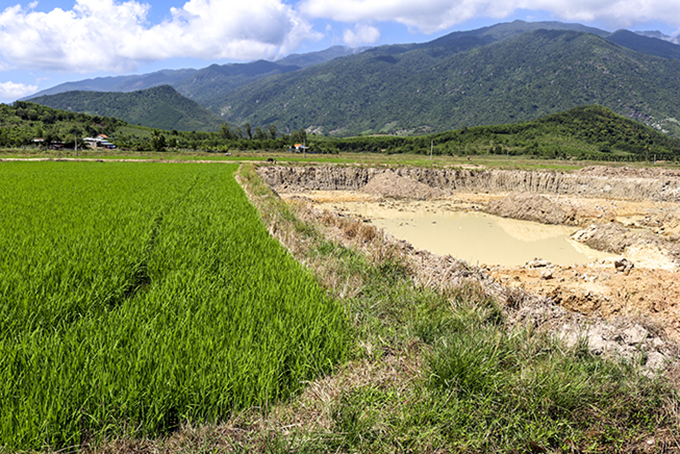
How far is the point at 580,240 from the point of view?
14.9 meters

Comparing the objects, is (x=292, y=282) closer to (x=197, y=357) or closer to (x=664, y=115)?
(x=197, y=357)

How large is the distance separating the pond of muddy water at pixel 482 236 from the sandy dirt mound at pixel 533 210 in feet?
2.03

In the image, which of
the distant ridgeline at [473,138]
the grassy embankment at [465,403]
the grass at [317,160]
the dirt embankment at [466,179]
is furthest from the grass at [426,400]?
the distant ridgeline at [473,138]

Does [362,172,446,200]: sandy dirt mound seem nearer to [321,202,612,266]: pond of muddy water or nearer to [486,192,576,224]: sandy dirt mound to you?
[321,202,612,266]: pond of muddy water

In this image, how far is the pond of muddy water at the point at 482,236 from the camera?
12602mm

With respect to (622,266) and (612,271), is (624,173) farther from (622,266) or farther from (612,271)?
(612,271)

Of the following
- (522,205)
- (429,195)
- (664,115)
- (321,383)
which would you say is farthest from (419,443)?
(664,115)

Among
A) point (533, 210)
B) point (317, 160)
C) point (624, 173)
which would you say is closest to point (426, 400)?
point (533, 210)

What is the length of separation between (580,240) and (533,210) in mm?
5447

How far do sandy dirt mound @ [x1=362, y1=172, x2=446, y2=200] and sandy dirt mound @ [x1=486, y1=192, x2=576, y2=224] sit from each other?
8379mm

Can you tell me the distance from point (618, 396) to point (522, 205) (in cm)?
2031

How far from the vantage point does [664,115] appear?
15388 cm

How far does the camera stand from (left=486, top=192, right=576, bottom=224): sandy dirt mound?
19169 millimetres

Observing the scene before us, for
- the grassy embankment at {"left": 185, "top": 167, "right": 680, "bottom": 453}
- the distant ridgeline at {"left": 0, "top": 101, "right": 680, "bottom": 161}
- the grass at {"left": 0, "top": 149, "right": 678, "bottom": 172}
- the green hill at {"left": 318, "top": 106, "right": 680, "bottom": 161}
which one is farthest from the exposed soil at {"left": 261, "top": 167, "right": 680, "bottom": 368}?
the distant ridgeline at {"left": 0, "top": 101, "right": 680, "bottom": 161}
